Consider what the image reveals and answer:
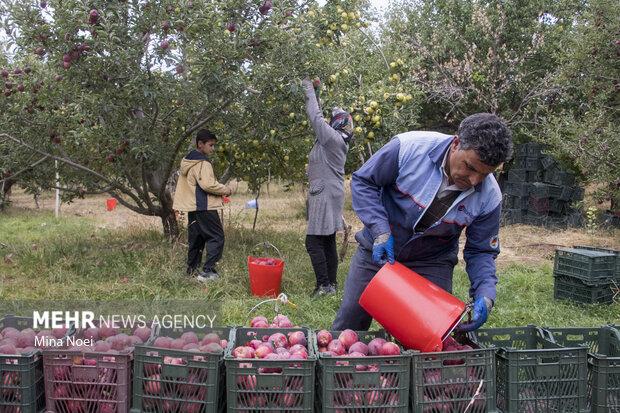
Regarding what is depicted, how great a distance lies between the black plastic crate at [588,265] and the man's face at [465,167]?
11.8ft

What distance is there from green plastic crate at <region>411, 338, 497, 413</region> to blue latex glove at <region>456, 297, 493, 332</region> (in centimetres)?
25

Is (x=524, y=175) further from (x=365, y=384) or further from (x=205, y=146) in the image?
(x=365, y=384)

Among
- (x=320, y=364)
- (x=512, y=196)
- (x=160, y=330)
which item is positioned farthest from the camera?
(x=512, y=196)

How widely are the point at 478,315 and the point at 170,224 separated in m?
5.85

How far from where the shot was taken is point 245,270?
6664 mm

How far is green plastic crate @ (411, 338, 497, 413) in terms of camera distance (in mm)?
2467

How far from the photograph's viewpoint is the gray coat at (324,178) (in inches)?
223

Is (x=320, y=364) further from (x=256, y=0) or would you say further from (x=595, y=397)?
(x=256, y=0)

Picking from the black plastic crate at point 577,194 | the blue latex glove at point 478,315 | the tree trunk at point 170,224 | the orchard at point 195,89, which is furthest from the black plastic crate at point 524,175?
the blue latex glove at point 478,315

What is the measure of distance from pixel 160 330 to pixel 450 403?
4.36 ft

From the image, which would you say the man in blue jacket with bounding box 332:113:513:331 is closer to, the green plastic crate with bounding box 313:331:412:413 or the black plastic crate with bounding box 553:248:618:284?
the green plastic crate with bounding box 313:331:412:413

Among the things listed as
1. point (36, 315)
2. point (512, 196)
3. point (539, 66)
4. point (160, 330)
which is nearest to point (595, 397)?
point (160, 330)

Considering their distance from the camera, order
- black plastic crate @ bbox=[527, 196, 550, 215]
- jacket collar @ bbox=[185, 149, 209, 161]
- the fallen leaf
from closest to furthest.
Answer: jacket collar @ bbox=[185, 149, 209, 161] < the fallen leaf < black plastic crate @ bbox=[527, 196, 550, 215]

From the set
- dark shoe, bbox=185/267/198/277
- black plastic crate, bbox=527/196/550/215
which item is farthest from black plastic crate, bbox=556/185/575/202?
dark shoe, bbox=185/267/198/277
